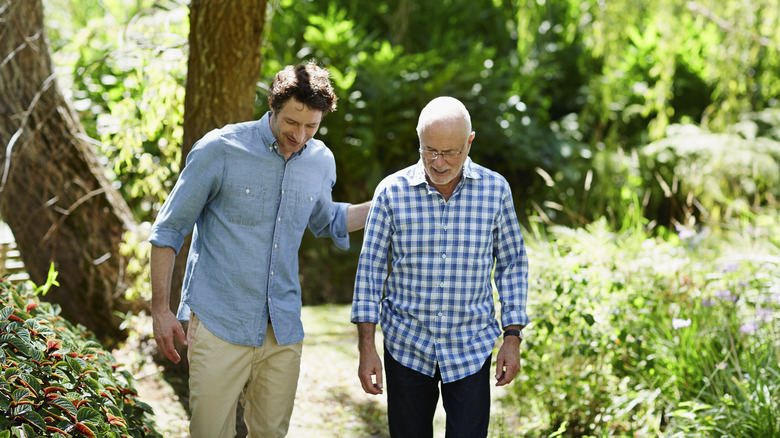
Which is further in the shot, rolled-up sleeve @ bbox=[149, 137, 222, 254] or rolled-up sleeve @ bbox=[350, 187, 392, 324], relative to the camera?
rolled-up sleeve @ bbox=[350, 187, 392, 324]

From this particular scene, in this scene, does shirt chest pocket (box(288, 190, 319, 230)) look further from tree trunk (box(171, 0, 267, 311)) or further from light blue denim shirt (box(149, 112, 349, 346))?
tree trunk (box(171, 0, 267, 311))

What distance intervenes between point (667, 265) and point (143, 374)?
11.1 feet

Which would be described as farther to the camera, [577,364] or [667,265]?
[667,265]

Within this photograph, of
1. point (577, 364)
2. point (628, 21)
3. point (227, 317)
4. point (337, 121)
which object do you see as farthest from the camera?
point (337, 121)

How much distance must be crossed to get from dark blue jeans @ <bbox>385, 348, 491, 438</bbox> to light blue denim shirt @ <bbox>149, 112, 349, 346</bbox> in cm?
46

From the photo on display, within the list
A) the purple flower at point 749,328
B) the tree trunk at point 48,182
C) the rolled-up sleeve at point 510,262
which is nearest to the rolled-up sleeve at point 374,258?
the rolled-up sleeve at point 510,262

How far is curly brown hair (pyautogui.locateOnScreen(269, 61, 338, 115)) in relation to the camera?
2596mm

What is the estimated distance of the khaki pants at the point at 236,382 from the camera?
2713 mm

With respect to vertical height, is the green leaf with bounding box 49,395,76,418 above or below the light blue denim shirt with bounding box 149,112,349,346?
below

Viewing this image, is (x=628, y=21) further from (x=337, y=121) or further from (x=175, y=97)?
(x=175, y=97)

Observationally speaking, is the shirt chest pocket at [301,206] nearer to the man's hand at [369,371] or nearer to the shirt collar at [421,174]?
the shirt collar at [421,174]

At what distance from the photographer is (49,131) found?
15.1 feet

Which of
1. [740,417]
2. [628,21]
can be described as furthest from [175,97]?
[628,21]

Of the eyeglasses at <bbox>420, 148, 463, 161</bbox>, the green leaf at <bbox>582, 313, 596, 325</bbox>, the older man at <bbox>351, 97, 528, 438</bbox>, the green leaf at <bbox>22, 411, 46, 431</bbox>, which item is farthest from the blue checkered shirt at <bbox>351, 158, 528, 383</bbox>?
the green leaf at <bbox>22, 411, 46, 431</bbox>
